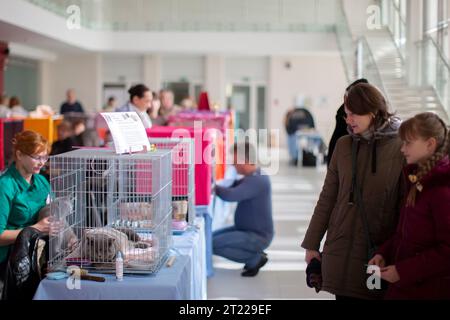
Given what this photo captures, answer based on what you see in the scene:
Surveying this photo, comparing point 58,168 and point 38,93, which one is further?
point 38,93

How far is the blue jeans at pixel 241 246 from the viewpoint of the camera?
603 cm

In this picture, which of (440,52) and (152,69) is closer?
(440,52)

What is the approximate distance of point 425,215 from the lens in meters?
2.54

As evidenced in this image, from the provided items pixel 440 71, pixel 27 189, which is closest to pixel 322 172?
pixel 440 71

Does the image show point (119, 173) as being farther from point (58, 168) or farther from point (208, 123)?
point (208, 123)

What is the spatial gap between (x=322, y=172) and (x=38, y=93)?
12.2 metres

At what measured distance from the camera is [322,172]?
49.8 ft

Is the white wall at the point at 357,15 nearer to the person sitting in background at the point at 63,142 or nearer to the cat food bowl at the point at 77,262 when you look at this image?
the person sitting in background at the point at 63,142

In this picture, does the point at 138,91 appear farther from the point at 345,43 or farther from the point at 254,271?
the point at 345,43

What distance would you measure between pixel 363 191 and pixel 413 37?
447 inches

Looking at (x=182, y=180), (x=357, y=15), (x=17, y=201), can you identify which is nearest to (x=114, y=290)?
(x=17, y=201)

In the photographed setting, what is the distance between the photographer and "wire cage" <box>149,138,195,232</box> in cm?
423

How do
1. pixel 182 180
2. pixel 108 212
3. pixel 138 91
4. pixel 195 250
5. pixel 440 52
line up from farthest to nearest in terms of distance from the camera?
pixel 440 52 → pixel 138 91 → pixel 182 180 → pixel 195 250 → pixel 108 212

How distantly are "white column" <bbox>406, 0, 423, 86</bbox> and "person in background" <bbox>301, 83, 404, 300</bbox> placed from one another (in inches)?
398
